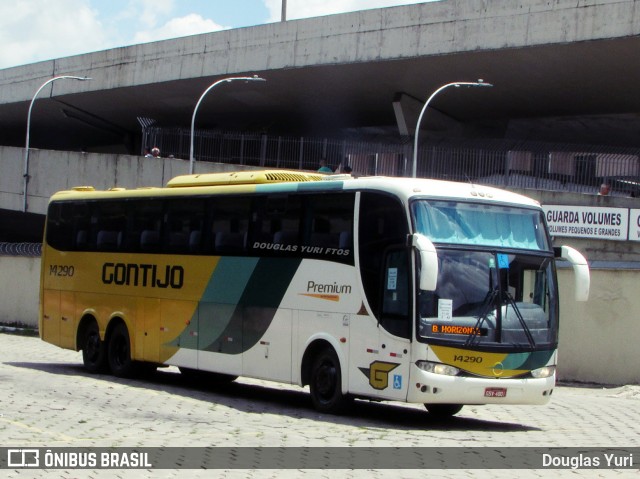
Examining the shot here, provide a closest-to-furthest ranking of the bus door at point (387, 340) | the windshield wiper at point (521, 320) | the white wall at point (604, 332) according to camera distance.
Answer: the bus door at point (387, 340) < the windshield wiper at point (521, 320) < the white wall at point (604, 332)

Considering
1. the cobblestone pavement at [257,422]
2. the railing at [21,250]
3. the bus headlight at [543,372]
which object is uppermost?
the railing at [21,250]

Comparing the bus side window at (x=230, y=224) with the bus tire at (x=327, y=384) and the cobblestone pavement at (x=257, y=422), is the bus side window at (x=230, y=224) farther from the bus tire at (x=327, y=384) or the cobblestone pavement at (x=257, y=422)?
the bus tire at (x=327, y=384)

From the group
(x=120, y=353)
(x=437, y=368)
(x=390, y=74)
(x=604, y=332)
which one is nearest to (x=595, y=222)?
(x=604, y=332)

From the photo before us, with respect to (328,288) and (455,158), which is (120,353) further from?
(455,158)

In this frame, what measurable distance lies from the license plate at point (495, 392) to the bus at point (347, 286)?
0.06ft

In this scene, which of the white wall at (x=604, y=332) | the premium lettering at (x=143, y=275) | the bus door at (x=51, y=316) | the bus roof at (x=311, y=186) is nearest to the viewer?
the bus roof at (x=311, y=186)

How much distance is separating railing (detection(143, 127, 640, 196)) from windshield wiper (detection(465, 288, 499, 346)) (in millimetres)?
17895

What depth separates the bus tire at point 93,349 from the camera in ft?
69.1

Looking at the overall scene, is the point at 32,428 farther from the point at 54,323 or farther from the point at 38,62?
the point at 38,62

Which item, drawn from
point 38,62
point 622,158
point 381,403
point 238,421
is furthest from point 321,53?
point 238,421

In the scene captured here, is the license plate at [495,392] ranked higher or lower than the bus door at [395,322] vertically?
lower

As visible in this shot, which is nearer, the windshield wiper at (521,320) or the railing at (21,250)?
the windshield wiper at (521,320)

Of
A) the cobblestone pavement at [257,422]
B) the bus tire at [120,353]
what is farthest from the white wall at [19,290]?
the bus tire at [120,353]

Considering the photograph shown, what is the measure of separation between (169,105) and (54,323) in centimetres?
3221
